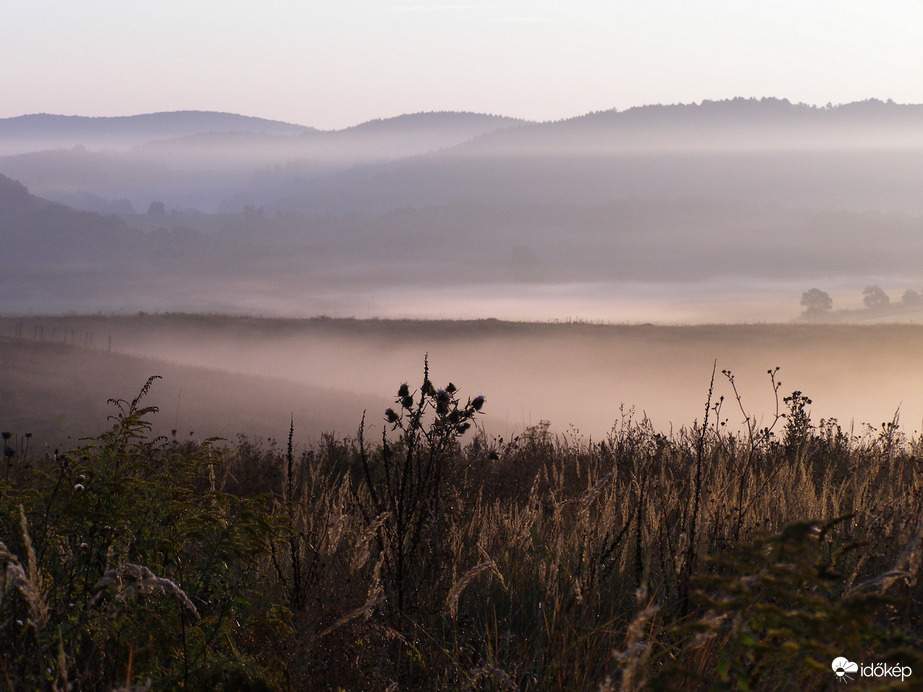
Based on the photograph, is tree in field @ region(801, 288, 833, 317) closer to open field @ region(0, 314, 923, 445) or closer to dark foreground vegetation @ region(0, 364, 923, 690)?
open field @ region(0, 314, 923, 445)

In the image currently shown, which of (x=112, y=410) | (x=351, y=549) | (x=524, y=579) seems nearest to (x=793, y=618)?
(x=524, y=579)

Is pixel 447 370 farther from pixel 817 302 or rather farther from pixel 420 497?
pixel 817 302

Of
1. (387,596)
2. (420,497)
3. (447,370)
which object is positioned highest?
(420,497)

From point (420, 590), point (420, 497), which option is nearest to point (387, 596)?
point (420, 590)

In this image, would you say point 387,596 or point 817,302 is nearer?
point 387,596

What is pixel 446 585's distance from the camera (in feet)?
14.2

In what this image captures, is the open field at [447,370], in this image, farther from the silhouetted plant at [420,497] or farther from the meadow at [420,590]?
the silhouetted plant at [420,497]

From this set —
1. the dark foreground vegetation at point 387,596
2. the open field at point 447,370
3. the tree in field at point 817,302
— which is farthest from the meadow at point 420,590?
the tree in field at point 817,302

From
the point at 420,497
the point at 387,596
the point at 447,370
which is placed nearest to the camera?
the point at 387,596

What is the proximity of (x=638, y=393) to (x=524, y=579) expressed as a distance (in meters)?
48.6

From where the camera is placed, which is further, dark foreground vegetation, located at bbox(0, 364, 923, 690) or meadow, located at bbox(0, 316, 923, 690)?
dark foreground vegetation, located at bbox(0, 364, 923, 690)

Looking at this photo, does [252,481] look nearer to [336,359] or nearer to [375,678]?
[375,678]

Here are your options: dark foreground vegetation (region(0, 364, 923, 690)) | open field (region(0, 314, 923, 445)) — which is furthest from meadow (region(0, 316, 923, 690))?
open field (region(0, 314, 923, 445))

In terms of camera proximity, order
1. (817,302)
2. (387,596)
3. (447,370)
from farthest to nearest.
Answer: (817,302) → (447,370) → (387,596)
